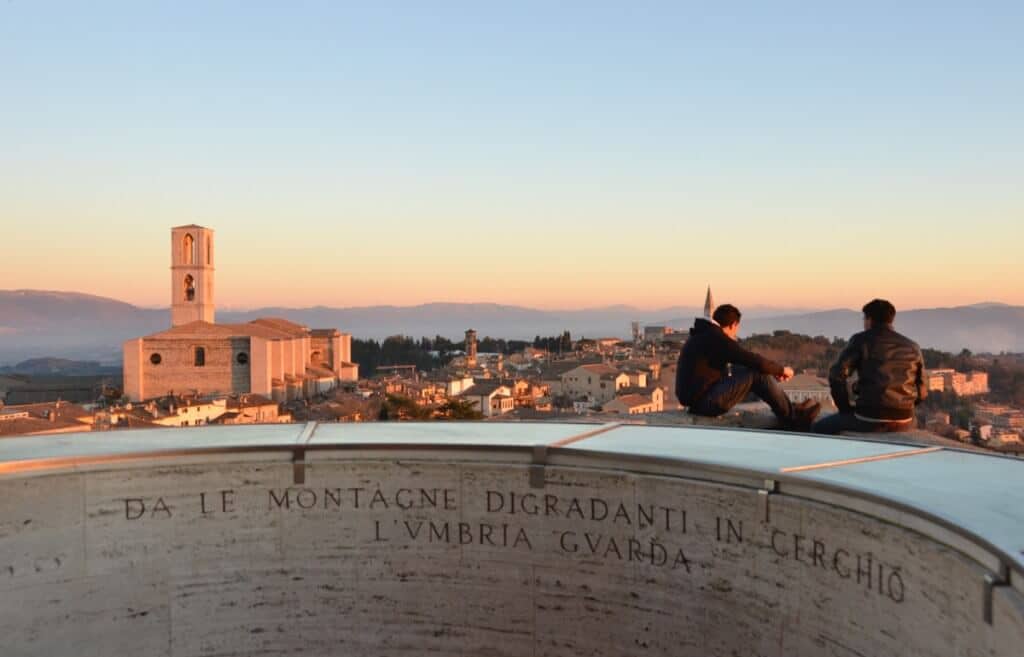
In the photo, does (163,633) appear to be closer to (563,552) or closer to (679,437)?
(563,552)

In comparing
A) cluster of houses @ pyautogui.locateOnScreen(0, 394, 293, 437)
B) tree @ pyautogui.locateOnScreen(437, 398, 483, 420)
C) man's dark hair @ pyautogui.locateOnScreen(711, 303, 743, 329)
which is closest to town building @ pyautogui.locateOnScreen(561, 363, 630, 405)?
cluster of houses @ pyautogui.locateOnScreen(0, 394, 293, 437)

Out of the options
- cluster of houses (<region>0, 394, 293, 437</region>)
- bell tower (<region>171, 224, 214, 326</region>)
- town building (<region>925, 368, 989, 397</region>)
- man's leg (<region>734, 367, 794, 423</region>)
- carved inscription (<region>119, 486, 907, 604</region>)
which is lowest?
cluster of houses (<region>0, 394, 293, 437</region>)

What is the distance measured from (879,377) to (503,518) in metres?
2.30

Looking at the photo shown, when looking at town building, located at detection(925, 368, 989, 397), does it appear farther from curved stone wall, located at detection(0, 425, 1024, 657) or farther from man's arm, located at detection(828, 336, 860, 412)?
curved stone wall, located at detection(0, 425, 1024, 657)

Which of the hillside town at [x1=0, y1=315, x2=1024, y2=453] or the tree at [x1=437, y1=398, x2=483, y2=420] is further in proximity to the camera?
the hillside town at [x1=0, y1=315, x2=1024, y2=453]

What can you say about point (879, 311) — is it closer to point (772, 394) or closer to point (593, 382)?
point (772, 394)

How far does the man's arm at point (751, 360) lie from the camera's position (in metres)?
5.27

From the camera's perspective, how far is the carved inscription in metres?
3.96

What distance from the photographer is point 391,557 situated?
4422mm

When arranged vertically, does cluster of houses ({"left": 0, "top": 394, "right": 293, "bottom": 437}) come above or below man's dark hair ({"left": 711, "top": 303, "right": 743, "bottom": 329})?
below

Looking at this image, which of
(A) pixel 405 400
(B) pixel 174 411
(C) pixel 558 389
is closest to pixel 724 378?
(A) pixel 405 400

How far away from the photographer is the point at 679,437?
473 cm

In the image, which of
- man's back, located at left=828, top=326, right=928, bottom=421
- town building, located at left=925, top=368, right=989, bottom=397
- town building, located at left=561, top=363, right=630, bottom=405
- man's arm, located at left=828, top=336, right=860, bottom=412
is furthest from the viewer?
town building, located at left=561, top=363, right=630, bottom=405

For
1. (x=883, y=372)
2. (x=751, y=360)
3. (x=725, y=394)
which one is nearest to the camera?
(x=883, y=372)
